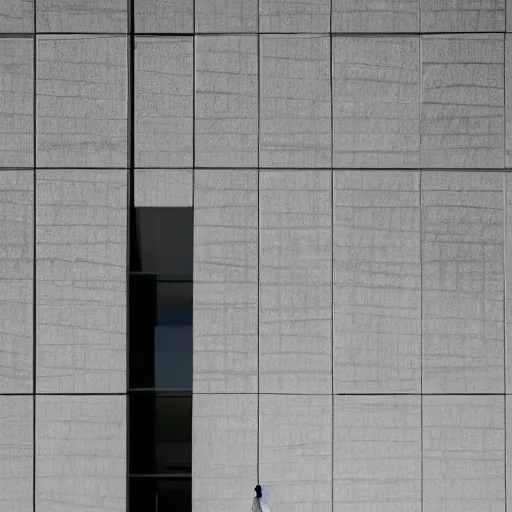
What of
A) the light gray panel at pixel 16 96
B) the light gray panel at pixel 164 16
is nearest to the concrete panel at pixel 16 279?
Result: the light gray panel at pixel 16 96

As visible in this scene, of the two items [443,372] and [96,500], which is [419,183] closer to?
[443,372]

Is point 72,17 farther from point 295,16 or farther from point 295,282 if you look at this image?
A: point 295,282

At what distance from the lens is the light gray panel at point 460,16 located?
612 cm

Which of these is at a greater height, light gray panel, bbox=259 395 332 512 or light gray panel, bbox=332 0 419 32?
light gray panel, bbox=332 0 419 32

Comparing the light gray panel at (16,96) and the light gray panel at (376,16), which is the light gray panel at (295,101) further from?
the light gray panel at (16,96)

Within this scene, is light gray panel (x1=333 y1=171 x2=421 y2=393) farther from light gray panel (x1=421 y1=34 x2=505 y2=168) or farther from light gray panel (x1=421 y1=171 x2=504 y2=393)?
light gray panel (x1=421 y1=34 x2=505 y2=168)

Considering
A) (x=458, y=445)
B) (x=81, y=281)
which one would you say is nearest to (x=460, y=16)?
(x=458, y=445)

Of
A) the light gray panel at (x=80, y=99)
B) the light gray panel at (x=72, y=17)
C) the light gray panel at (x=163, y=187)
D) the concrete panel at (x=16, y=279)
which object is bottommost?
the concrete panel at (x=16, y=279)

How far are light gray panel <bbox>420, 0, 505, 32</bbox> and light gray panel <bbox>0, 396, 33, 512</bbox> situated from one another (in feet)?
17.1

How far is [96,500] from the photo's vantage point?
6.03 meters

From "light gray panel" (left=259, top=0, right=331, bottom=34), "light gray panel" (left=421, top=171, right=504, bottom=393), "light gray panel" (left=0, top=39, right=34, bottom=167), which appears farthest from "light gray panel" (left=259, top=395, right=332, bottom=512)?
"light gray panel" (left=259, top=0, right=331, bottom=34)

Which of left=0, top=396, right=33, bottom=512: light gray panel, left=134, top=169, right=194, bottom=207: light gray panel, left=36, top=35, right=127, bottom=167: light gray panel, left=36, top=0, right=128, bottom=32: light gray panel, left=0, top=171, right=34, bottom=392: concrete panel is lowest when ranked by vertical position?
left=0, top=396, right=33, bottom=512: light gray panel

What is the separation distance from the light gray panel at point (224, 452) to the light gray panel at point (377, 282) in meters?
0.95

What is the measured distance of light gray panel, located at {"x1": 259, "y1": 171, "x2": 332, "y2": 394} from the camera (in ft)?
19.8
